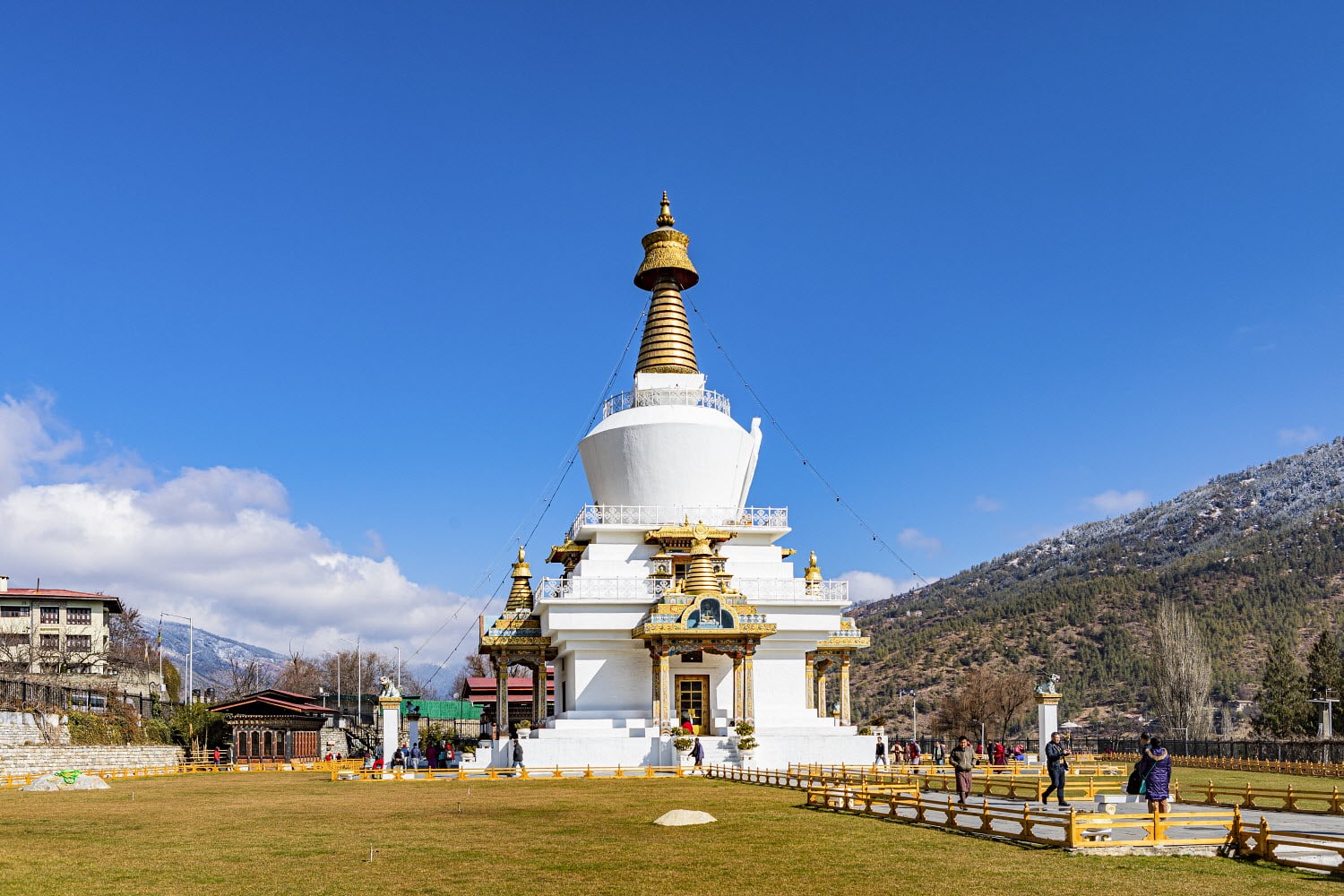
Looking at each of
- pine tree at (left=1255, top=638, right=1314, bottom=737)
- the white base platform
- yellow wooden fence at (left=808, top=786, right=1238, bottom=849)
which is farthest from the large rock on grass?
pine tree at (left=1255, top=638, right=1314, bottom=737)

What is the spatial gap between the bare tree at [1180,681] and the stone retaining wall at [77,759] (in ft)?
179

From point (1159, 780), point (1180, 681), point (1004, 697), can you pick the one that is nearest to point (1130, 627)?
point (1004, 697)

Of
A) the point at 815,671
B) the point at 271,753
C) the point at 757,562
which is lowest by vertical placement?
the point at 271,753

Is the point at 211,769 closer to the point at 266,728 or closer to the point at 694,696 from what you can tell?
the point at 266,728

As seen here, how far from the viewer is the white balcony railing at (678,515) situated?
4994 centimetres

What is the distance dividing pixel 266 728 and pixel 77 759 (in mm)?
10625

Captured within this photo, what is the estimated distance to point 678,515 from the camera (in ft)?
164

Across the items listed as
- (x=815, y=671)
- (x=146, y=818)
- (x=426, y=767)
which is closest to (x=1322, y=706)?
(x=815, y=671)

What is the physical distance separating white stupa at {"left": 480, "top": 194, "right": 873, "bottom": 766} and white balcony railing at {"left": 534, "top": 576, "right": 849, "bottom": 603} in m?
0.06

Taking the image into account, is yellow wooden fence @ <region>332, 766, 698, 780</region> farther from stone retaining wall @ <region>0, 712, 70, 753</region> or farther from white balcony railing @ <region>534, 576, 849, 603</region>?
stone retaining wall @ <region>0, 712, 70, 753</region>

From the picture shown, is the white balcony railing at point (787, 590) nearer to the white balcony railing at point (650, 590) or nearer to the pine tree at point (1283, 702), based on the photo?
the white balcony railing at point (650, 590)

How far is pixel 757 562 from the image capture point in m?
49.7

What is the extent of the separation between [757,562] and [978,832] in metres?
28.7

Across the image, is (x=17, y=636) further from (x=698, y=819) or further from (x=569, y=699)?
(x=698, y=819)
